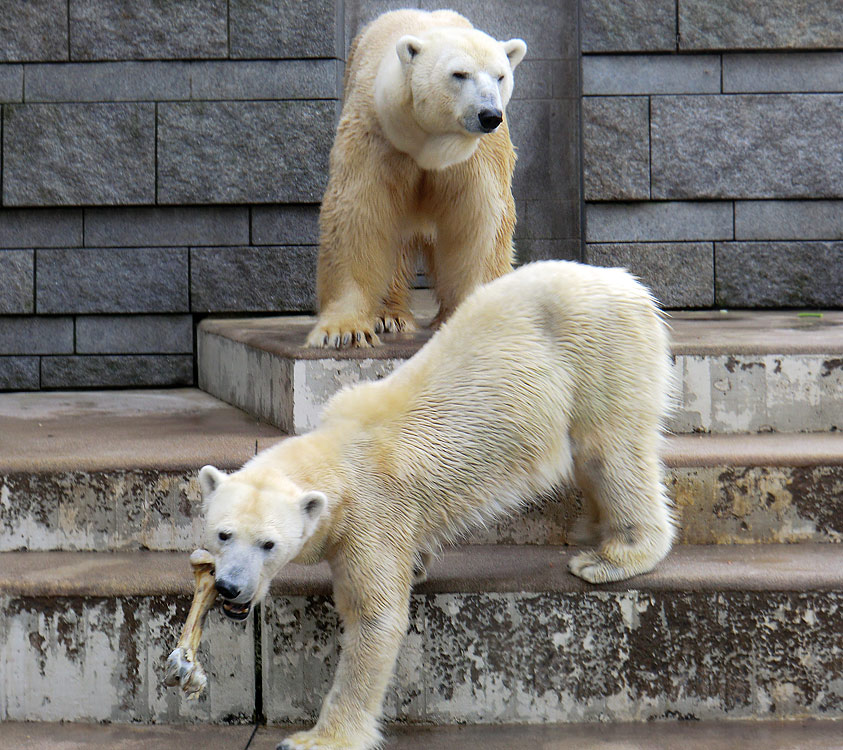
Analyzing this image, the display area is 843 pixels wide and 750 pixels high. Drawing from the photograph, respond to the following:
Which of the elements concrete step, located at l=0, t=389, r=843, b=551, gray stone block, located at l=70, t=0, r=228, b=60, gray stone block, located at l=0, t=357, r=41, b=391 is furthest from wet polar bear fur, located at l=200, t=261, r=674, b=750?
gray stone block, located at l=0, t=357, r=41, b=391

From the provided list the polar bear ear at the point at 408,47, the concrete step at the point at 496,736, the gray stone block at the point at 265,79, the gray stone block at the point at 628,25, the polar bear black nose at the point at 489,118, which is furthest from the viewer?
the gray stone block at the point at 628,25

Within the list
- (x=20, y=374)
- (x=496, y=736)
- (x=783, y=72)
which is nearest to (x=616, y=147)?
(x=783, y=72)

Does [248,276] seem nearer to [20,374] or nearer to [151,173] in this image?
[151,173]

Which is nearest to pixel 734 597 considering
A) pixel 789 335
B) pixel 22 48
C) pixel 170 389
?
pixel 789 335

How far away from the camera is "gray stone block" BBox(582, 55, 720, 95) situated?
5.57m

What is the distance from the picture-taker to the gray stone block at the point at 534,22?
6000 mm

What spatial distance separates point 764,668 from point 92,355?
3.94 meters

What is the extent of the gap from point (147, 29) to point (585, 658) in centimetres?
404

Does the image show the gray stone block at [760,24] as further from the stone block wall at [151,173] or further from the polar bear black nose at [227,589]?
the polar bear black nose at [227,589]

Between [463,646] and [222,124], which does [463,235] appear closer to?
[463,646]

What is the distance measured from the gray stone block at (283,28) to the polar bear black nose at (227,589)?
3842 millimetres

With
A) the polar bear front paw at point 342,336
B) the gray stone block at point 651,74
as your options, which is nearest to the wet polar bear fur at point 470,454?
the polar bear front paw at point 342,336

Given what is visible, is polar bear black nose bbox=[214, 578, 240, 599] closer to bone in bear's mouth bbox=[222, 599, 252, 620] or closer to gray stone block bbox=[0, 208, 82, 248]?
bone in bear's mouth bbox=[222, 599, 252, 620]

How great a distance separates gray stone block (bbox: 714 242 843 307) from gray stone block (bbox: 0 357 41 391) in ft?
11.8
